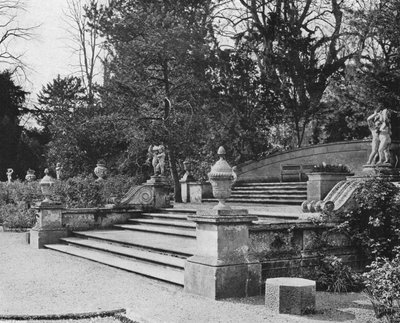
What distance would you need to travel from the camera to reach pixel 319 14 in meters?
27.8

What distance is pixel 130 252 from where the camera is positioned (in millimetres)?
11328

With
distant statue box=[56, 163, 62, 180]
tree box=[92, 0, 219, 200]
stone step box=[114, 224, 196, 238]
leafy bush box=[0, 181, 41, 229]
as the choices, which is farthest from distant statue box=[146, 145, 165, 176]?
distant statue box=[56, 163, 62, 180]

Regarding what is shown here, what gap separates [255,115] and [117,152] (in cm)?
833

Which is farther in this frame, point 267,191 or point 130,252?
point 267,191

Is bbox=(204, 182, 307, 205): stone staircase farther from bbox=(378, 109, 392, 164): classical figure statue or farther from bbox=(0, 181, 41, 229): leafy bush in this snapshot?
bbox=(0, 181, 41, 229): leafy bush

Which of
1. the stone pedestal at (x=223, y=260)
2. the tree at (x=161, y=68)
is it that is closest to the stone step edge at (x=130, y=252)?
the stone pedestal at (x=223, y=260)

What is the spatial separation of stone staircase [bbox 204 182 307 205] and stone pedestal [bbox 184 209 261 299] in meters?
7.13

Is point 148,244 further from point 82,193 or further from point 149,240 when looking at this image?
point 82,193

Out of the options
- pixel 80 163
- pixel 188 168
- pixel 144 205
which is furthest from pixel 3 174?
pixel 144 205

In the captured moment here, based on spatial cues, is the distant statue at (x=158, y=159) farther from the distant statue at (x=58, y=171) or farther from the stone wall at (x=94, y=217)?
the distant statue at (x=58, y=171)

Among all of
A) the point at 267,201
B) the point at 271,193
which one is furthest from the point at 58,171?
the point at 267,201

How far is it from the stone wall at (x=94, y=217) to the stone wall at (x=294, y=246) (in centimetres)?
775

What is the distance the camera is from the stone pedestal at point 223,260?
A: 315 inches

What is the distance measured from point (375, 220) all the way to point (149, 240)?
194 inches
